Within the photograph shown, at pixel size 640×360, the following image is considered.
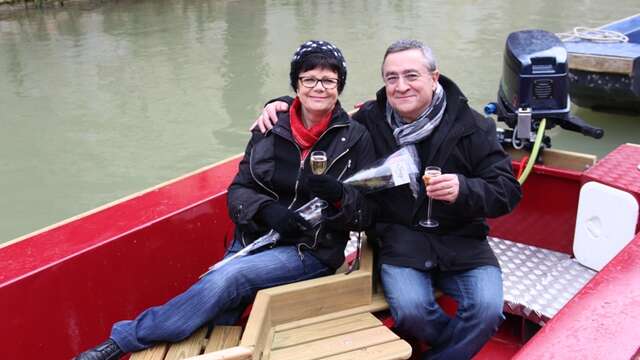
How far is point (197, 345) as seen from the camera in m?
1.87

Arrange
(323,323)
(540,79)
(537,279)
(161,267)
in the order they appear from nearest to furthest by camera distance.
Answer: (323,323)
(161,267)
(537,279)
(540,79)

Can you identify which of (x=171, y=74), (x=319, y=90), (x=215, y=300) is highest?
(x=319, y=90)

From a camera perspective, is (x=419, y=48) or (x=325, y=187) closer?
(x=325, y=187)

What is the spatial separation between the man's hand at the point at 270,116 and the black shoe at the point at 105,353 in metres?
0.74

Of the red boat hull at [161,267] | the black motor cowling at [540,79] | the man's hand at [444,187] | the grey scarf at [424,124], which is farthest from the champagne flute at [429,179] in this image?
the black motor cowling at [540,79]

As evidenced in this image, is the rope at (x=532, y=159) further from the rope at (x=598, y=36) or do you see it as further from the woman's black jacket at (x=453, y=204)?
the rope at (x=598, y=36)

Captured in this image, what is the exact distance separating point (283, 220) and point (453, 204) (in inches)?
18.9

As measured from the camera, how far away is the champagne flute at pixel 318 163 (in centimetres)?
186

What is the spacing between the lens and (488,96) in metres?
7.55

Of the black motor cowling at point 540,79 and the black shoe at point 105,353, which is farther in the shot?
the black motor cowling at point 540,79

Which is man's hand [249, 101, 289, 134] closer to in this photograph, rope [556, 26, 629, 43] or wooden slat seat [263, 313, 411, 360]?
wooden slat seat [263, 313, 411, 360]

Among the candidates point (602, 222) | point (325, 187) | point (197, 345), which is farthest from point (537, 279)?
point (197, 345)

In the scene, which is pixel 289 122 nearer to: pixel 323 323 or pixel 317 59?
pixel 317 59

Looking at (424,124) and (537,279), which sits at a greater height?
(424,124)
